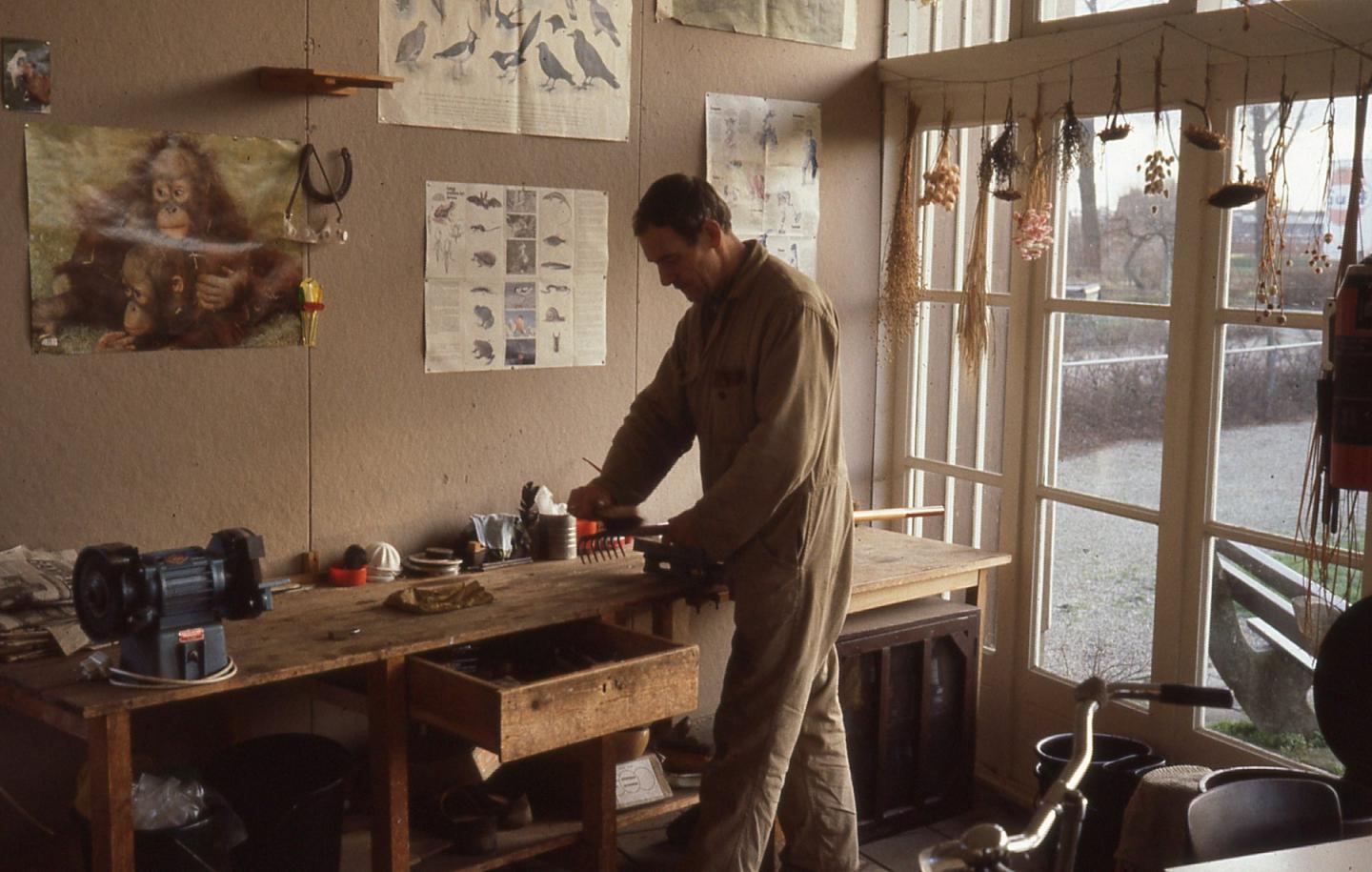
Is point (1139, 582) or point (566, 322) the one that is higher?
point (566, 322)

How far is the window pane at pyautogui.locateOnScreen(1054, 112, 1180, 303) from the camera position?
4016 millimetres

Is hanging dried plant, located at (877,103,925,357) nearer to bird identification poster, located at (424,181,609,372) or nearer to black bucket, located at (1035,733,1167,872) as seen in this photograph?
bird identification poster, located at (424,181,609,372)

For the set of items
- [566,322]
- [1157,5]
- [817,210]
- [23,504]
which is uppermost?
[1157,5]

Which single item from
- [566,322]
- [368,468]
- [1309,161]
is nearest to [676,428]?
[566,322]

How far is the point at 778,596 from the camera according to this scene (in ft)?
11.3

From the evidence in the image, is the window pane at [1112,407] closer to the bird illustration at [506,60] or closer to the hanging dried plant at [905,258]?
the hanging dried plant at [905,258]

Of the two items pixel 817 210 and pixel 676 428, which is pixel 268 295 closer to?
pixel 676 428

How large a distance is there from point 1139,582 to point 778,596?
1.38m

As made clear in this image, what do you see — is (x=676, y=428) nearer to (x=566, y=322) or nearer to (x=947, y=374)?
(x=566, y=322)

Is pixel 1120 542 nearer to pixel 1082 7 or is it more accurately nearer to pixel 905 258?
pixel 905 258

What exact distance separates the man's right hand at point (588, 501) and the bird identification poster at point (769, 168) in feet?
3.94

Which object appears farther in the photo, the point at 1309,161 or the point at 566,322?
the point at 566,322

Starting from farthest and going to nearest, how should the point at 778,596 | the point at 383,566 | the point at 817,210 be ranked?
1. the point at 817,210
2. the point at 383,566
3. the point at 778,596

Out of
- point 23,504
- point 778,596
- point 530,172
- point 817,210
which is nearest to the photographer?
point 23,504
